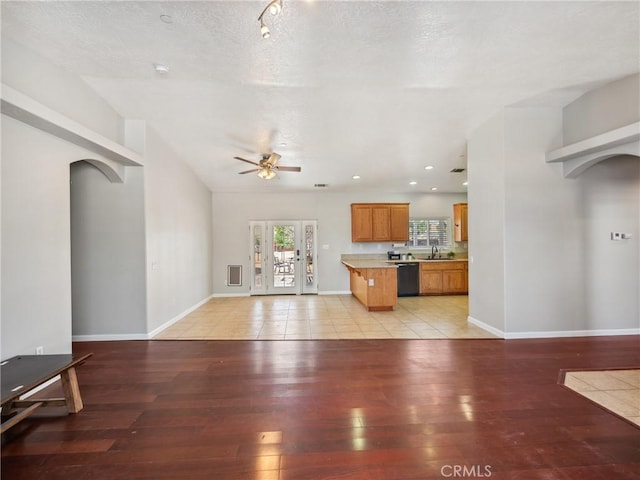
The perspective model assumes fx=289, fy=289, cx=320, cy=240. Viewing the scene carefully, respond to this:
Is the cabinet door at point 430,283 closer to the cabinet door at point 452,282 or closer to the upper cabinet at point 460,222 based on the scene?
the cabinet door at point 452,282

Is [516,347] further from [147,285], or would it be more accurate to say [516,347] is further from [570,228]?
A: [147,285]

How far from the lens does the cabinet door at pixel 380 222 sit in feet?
24.6

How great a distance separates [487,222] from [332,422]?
142 inches

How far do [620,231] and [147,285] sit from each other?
22.3ft

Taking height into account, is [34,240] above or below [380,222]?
below


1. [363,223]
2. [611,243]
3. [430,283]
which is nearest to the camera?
[611,243]

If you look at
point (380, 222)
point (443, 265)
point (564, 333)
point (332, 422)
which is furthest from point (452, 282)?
point (332, 422)

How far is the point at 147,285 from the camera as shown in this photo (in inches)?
163

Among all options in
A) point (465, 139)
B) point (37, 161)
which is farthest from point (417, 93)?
point (37, 161)

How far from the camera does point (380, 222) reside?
24.7 ft

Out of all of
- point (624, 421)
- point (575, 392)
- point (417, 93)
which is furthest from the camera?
point (417, 93)

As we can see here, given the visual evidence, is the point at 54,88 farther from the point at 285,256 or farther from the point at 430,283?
the point at 430,283

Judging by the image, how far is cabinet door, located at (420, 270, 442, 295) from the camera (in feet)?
23.7
